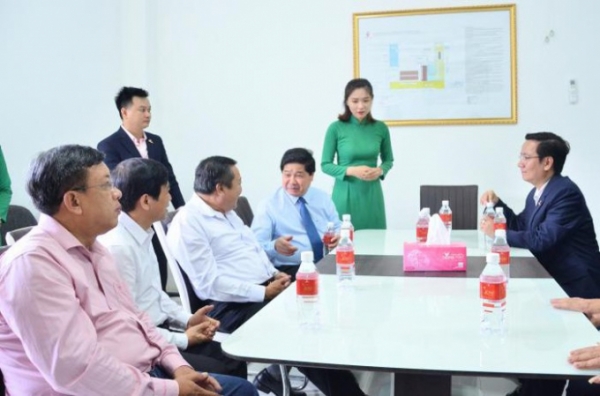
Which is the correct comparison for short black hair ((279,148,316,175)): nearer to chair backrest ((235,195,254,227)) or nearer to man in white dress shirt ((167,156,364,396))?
chair backrest ((235,195,254,227))

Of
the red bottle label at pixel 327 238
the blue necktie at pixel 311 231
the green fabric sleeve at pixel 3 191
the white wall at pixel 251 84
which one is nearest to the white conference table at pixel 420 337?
the red bottle label at pixel 327 238

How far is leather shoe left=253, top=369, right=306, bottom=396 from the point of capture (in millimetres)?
2773

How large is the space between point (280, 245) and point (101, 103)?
99.9 inches

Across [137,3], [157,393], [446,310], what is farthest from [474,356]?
[137,3]

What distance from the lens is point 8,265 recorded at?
52.6 inches

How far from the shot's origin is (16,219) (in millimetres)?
4203

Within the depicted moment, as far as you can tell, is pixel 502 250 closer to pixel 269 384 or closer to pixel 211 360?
pixel 211 360

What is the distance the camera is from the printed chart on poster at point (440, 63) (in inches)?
179

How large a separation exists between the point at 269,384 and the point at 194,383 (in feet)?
4.05

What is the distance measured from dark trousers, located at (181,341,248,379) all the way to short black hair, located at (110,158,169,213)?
21.4 inches

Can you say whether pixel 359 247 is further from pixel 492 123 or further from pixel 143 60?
pixel 143 60

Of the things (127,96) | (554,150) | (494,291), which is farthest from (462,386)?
(127,96)

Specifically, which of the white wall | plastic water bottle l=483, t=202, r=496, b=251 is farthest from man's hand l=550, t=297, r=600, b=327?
the white wall

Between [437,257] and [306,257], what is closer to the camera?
[306,257]
